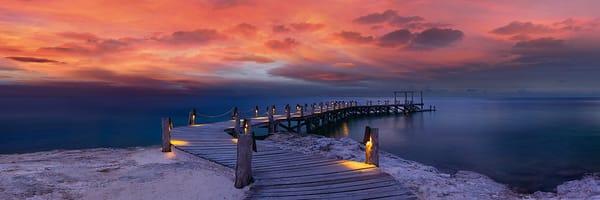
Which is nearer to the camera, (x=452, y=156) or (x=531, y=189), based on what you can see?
(x=531, y=189)

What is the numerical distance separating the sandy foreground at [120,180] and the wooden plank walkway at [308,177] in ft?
2.32

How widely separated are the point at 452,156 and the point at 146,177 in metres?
20.3

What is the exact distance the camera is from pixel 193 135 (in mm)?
19109

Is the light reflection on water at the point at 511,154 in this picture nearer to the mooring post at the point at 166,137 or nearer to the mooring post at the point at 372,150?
the mooring post at the point at 372,150

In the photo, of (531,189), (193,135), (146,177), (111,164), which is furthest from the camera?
(193,135)

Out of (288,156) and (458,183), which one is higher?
(288,156)

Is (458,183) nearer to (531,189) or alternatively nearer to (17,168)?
(531,189)

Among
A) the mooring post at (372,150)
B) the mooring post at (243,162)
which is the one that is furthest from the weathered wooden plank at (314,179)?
the mooring post at (372,150)

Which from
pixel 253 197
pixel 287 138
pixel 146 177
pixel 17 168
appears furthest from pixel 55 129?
A: pixel 253 197

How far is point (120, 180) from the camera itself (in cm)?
1089

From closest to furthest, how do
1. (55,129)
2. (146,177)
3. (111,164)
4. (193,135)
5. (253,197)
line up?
1. (253,197)
2. (146,177)
3. (111,164)
4. (193,135)
5. (55,129)

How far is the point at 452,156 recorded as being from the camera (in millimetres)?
25516

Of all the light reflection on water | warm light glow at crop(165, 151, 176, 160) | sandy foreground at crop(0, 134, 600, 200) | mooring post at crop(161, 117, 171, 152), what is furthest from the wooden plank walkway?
the light reflection on water

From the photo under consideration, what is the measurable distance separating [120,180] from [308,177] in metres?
5.28
